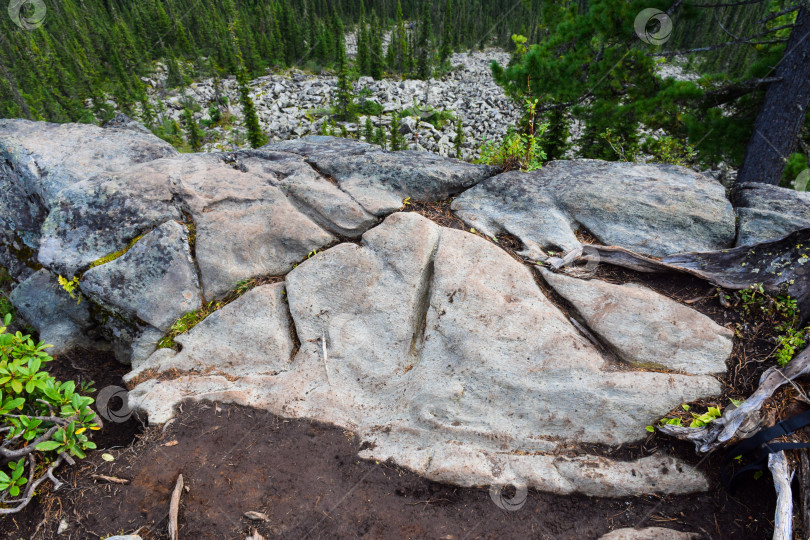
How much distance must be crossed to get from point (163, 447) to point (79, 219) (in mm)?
4622

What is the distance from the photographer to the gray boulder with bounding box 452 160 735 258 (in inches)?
245

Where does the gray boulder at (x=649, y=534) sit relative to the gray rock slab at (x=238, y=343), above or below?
below

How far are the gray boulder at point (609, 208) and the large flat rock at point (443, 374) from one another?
0.92m

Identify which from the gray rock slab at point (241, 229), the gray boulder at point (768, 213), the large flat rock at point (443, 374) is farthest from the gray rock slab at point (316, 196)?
the gray boulder at point (768, 213)

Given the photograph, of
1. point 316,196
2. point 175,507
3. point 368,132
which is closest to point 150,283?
point 316,196

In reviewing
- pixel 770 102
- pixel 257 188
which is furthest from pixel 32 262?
pixel 770 102

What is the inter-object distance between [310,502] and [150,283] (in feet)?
14.6

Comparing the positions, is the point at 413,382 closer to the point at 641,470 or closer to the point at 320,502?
the point at 320,502

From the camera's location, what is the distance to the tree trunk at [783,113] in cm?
872

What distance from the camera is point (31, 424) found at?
4.10 metres

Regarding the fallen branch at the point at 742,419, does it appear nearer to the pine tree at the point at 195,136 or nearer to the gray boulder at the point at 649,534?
the gray boulder at the point at 649,534

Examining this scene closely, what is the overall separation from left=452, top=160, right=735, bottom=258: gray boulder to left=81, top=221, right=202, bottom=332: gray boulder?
15.8 ft

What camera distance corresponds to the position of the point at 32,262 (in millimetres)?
8477

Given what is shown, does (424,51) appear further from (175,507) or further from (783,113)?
(175,507)
